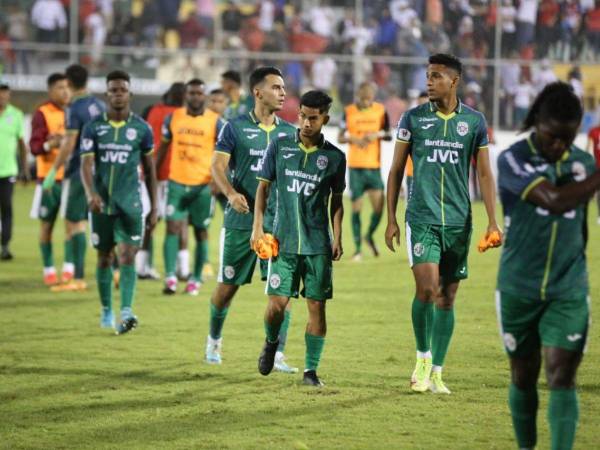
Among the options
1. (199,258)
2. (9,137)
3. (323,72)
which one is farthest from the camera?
(323,72)

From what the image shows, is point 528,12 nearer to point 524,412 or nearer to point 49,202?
point 49,202

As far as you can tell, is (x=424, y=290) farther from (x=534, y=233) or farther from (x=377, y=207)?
(x=377, y=207)

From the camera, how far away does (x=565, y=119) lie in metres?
5.91

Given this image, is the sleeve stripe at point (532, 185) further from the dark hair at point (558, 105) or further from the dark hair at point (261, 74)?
the dark hair at point (261, 74)

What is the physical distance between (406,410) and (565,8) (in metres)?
24.9

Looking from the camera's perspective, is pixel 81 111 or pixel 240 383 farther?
pixel 81 111

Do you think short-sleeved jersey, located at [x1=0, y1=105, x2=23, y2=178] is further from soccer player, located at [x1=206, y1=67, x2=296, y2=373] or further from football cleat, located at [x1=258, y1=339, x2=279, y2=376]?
football cleat, located at [x1=258, y1=339, x2=279, y2=376]

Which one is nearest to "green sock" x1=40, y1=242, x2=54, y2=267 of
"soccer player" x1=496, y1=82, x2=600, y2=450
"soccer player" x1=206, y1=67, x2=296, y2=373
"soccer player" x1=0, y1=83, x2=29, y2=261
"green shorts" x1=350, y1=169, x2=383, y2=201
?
"soccer player" x1=0, y1=83, x2=29, y2=261

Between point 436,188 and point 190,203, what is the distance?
20.7 ft

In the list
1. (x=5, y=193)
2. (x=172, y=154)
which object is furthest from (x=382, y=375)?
(x=5, y=193)

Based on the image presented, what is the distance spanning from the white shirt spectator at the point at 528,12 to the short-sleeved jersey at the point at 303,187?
24087 millimetres

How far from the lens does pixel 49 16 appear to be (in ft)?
106

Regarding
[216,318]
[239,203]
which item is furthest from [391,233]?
[216,318]

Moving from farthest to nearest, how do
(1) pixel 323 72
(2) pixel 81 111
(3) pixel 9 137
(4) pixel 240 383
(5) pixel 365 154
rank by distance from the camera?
1. (1) pixel 323 72
2. (5) pixel 365 154
3. (3) pixel 9 137
4. (2) pixel 81 111
5. (4) pixel 240 383
